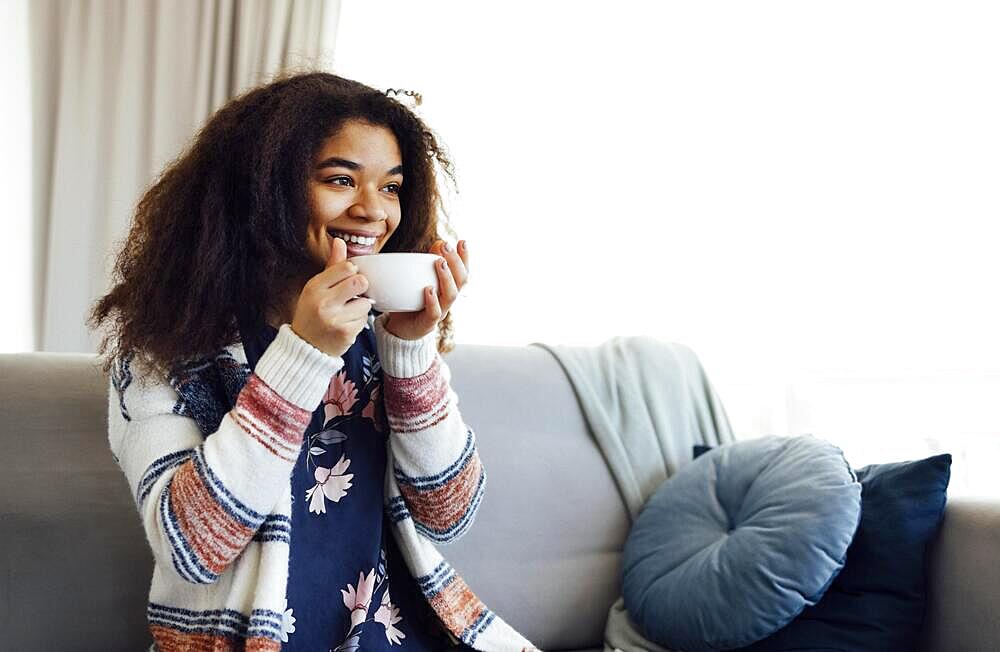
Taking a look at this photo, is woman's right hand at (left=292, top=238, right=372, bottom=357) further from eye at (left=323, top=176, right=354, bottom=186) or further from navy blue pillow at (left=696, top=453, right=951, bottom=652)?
navy blue pillow at (left=696, top=453, right=951, bottom=652)

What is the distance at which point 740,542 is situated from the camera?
1.40 m

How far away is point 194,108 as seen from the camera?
2.70 metres

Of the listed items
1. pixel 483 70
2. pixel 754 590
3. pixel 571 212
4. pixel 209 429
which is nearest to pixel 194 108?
pixel 483 70

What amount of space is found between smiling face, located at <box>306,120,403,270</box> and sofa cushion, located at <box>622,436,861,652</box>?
2.15 feet

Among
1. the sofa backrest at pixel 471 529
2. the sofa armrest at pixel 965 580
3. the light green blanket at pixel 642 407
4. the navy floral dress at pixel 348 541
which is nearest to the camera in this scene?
the navy floral dress at pixel 348 541

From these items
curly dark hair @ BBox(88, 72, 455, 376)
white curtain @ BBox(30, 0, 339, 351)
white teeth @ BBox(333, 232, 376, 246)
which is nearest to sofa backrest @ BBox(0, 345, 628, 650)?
curly dark hair @ BBox(88, 72, 455, 376)

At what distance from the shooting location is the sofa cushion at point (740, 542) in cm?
133

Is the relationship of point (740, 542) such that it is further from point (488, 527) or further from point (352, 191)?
point (352, 191)

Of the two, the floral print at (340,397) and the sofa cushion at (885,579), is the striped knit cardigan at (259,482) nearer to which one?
the floral print at (340,397)

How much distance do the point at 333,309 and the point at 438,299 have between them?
0.42 feet

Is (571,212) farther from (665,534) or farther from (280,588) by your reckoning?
(280,588)

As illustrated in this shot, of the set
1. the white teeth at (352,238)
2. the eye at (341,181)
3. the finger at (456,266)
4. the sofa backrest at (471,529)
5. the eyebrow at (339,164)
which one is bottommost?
the sofa backrest at (471,529)

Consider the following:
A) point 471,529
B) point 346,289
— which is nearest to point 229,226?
point 346,289

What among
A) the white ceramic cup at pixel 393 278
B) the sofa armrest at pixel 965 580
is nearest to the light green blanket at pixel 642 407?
the sofa armrest at pixel 965 580
